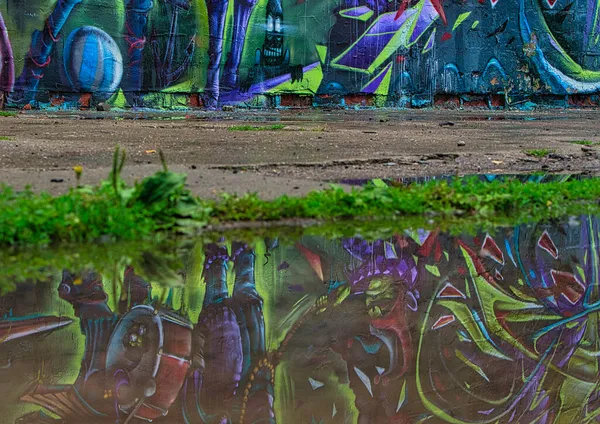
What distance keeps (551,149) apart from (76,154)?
17.0 feet

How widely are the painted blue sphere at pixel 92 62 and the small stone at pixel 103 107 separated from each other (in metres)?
0.22

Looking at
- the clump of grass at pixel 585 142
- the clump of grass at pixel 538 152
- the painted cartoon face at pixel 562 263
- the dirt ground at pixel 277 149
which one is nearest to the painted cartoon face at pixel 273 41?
the dirt ground at pixel 277 149

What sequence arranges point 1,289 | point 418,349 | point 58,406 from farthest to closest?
point 1,289 < point 418,349 < point 58,406

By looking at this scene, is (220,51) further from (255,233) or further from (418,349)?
(418,349)

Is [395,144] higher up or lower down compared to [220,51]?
lower down

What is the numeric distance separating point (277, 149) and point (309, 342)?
5414mm

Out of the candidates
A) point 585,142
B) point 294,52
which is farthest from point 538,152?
point 294,52

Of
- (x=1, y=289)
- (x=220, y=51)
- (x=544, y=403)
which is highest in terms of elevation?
(x=220, y=51)

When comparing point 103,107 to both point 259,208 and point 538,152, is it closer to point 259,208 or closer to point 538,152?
point 538,152

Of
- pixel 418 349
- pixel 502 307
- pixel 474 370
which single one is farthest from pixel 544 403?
pixel 502 307

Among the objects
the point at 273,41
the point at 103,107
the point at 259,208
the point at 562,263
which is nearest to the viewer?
the point at 562,263

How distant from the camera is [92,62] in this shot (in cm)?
1633

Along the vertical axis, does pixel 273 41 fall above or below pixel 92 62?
above

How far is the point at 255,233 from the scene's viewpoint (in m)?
5.21
